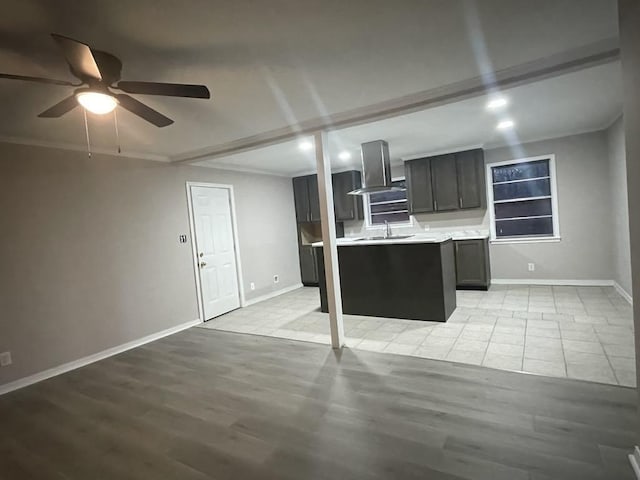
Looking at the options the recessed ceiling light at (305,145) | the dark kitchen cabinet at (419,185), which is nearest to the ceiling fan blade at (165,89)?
the recessed ceiling light at (305,145)

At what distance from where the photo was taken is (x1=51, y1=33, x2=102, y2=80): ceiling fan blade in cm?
146

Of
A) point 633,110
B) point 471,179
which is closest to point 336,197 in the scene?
point 471,179

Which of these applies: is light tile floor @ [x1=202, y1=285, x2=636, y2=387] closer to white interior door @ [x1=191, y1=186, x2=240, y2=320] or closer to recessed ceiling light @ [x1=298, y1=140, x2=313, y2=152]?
white interior door @ [x1=191, y1=186, x2=240, y2=320]

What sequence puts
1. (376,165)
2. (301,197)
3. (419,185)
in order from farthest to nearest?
(301,197)
(419,185)
(376,165)

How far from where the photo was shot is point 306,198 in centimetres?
700

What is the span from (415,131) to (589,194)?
312cm

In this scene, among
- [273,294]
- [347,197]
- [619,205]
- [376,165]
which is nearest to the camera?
[619,205]

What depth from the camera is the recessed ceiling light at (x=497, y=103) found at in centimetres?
Answer: 336

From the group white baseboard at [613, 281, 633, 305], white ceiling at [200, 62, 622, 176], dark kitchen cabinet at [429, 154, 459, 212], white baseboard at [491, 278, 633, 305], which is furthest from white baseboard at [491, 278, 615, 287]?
white ceiling at [200, 62, 622, 176]

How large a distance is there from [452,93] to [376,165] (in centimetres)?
201

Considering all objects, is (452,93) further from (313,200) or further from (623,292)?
(313,200)

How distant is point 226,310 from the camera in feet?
17.9

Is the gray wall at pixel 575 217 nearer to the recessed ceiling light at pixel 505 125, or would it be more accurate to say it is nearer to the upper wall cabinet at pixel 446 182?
the upper wall cabinet at pixel 446 182

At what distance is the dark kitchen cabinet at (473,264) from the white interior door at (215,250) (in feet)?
12.3
